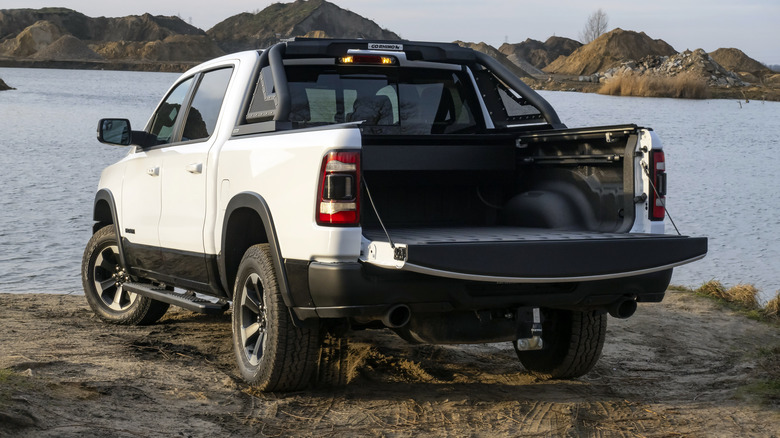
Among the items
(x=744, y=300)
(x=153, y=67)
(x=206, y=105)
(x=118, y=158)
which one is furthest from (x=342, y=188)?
(x=153, y=67)

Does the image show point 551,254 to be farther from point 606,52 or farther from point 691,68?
point 606,52

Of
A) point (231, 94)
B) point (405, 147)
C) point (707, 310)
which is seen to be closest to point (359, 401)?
point (405, 147)

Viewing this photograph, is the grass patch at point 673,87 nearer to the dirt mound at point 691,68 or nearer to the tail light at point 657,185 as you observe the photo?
the dirt mound at point 691,68

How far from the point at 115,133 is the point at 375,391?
2800mm

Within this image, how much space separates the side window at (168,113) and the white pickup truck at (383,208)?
0.03 m

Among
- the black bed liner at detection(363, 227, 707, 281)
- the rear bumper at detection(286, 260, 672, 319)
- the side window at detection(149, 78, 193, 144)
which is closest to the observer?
the black bed liner at detection(363, 227, 707, 281)

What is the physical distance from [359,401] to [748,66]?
155319 mm

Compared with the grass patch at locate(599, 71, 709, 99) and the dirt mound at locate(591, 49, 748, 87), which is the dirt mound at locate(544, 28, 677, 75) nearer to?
the dirt mound at locate(591, 49, 748, 87)

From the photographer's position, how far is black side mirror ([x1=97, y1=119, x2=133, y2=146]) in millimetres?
6918

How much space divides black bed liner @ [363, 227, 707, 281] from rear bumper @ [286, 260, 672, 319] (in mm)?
210

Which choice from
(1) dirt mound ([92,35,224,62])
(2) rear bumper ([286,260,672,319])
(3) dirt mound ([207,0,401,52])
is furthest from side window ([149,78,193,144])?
(3) dirt mound ([207,0,401,52])

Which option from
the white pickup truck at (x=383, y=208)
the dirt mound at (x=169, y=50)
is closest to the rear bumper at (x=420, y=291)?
the white pickup truck at (x=383, y=208)

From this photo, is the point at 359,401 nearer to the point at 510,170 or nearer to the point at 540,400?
the point at 540,400

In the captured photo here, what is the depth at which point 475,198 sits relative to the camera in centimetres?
641
